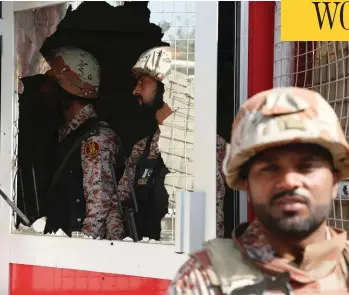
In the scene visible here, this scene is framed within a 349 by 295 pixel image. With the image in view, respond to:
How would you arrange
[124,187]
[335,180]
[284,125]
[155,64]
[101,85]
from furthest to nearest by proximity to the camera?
[101,85], [124,187], [155,64], [335,180], [284,125]

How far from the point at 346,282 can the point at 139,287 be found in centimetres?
133

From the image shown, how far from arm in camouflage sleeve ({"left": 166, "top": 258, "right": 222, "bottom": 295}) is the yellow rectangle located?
0.86 metres

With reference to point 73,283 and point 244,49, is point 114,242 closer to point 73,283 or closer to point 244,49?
point 73,283

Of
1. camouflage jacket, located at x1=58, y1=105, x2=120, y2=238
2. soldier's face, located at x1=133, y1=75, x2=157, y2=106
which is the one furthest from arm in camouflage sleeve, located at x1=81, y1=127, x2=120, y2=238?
soldier's face, located at x1=133, y1=75, x2=157, y2=106

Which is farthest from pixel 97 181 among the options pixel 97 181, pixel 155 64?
pixel 155 64

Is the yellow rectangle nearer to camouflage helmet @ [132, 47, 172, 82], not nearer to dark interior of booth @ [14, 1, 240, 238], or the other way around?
camouflage helmet @ [132, 47, 172, 82]

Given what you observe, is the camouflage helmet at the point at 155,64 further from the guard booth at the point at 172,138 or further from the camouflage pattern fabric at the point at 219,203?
the camouflage pattern fabric at the point at 219,203

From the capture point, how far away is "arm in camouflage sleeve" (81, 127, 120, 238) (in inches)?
119

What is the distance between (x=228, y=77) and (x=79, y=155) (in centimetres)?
113

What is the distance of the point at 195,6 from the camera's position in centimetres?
221

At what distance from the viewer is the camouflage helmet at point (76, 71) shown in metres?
3.18

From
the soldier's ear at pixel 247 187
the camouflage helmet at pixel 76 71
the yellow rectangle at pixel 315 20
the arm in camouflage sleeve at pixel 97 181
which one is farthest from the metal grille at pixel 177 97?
the soldier's ear at pixel 247 187

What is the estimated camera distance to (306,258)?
1.18 metres

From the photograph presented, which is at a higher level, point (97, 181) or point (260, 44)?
point (260, 44)
